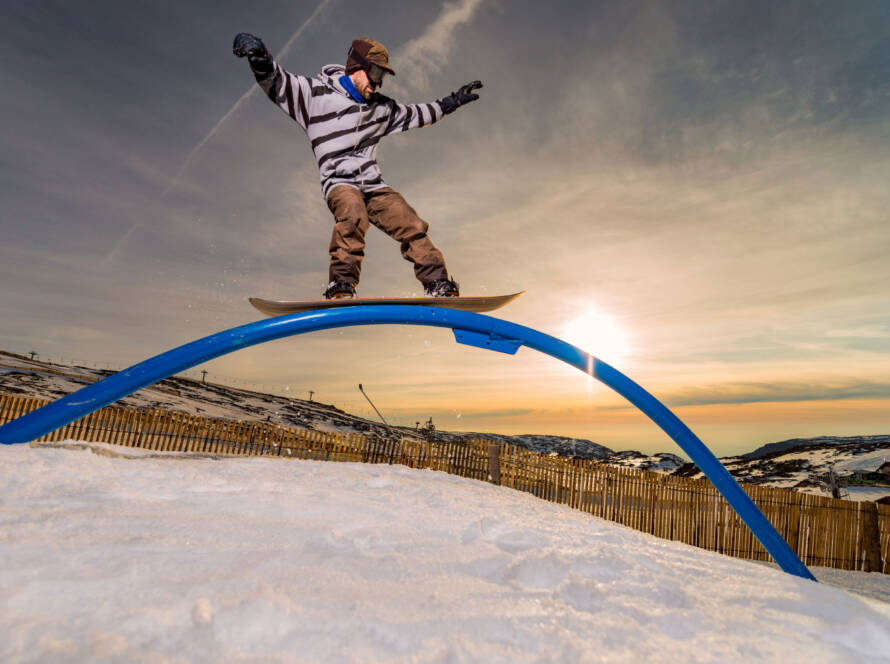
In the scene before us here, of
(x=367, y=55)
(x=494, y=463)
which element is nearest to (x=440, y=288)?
(x=367, y=55)

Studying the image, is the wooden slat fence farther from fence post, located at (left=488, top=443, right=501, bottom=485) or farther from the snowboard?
the snowboard

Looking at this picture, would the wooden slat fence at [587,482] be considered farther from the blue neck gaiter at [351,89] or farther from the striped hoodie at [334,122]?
the blue neck gaiter at [351,89]

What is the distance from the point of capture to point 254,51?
305 centimetres

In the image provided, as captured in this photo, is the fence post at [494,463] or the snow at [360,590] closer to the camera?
the snow at [360,590]

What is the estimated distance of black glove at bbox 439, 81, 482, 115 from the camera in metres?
3.75

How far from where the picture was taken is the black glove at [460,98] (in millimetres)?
3754

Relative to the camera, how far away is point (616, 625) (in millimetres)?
1342

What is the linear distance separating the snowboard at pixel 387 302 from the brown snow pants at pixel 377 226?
0.16m

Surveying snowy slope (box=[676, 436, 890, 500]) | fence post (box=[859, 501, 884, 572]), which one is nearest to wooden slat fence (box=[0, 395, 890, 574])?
fence post (box=[859, 501, 884, 572])

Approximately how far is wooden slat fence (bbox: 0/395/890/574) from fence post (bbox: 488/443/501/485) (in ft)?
0.06

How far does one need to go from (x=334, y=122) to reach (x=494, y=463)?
6830mm

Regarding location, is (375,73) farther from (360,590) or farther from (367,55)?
(360,590)

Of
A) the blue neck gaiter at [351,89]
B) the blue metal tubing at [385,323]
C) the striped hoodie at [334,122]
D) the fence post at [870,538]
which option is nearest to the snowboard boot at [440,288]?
the blue metal tubing at [385,323]

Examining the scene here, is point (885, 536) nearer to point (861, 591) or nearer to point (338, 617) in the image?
point (861, 591)
